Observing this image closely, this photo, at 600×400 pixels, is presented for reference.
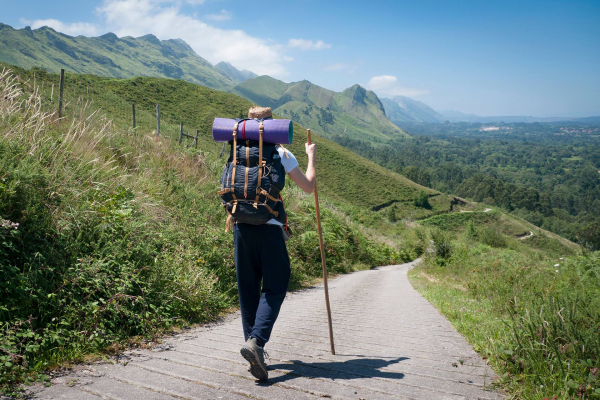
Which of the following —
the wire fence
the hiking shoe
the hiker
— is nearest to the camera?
the hiking shoe

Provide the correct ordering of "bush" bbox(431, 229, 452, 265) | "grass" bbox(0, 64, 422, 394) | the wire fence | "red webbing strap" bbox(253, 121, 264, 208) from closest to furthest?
1. "red webbing strap" bbox(253, 121, 264, 208)
2. "grass" bbox(0, 64, 422, 394)
3. the wire fence
4. "bush" bbox(431, 229, 452, 265)

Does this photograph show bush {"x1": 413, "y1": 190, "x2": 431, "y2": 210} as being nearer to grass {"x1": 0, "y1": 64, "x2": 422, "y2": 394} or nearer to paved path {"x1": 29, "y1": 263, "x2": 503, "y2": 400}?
grass {"x1": 0, "y1": 64, "x2": 422, "y2": 394}

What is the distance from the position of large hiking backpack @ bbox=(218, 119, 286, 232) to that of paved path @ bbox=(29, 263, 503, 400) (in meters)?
1.20

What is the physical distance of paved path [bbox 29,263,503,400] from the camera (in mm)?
2695

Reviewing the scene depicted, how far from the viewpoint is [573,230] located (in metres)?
126

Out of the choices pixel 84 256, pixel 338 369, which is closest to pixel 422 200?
pixel 338 369

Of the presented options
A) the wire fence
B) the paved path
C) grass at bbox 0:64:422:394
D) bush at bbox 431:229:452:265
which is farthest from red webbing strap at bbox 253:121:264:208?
bush at bbox 431:229:452:265

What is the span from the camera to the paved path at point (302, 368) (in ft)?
8.84

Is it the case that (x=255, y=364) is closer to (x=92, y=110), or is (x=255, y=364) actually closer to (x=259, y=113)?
(x=259, y=113)

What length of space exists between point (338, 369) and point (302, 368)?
0.30m

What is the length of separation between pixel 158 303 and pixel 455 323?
381 cm

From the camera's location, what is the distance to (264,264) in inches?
126

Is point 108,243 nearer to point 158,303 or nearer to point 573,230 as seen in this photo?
point 158,303

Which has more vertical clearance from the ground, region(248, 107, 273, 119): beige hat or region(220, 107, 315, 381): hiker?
region(248, 107, 273, 119): beige hat
